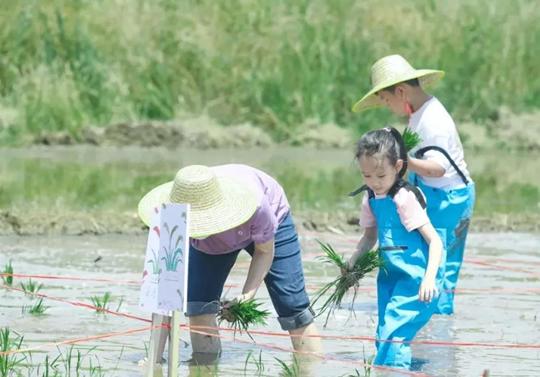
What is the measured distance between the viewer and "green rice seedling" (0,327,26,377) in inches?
283

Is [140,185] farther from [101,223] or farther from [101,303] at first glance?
[101,303]

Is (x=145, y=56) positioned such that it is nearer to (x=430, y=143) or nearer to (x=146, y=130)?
(x=146, y=130)

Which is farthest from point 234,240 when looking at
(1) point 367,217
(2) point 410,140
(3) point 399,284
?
(2) point 410,140

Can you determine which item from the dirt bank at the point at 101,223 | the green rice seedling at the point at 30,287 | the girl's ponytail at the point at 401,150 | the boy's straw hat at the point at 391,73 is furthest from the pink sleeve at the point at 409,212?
the dirt bank at the point at 101,223

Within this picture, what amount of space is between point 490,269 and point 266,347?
3610 millimetres

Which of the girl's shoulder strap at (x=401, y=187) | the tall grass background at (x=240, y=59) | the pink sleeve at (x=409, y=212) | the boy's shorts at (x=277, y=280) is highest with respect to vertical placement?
the girl's shoulder strap at (x=401, y=187)

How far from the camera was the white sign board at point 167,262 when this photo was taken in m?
6.37

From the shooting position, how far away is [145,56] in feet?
71.8

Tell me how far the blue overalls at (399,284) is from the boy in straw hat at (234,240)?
51cm

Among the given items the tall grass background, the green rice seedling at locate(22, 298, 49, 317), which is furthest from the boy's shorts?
the tall grass background

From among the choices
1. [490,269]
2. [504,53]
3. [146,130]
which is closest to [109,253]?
[490,269]

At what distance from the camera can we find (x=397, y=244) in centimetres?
764

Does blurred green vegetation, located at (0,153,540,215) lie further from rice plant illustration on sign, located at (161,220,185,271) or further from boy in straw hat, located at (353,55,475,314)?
rice plant illustration on sign, located at (161,220,185,271)

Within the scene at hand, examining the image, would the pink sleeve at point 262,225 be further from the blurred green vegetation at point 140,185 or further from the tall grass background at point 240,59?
the tall grass background at point 240,59
